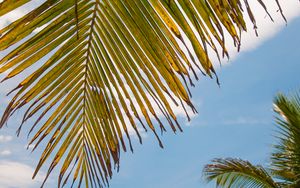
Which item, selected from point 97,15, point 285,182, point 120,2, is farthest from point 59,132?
point 285,182

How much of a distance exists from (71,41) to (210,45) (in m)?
0.49

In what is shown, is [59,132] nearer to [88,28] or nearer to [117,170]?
[117,170]

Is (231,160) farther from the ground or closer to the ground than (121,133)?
farther from the ground

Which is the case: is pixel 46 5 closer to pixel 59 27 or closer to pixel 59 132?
pixel 59 27

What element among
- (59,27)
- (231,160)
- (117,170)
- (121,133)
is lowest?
(117,170)

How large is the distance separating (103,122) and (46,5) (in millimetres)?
575

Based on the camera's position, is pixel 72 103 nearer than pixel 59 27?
No

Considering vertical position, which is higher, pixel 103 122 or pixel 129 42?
pixel 129 42

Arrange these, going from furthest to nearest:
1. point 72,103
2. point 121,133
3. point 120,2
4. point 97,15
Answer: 1. point 72,103
2. point 121,133
3. point 97,15
4. point 120,2

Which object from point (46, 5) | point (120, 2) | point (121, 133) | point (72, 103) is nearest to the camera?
point (46, 5)

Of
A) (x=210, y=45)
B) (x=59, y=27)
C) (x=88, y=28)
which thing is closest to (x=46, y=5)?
(x=59, y=27)

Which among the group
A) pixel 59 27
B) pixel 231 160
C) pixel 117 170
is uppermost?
pixel 231 160

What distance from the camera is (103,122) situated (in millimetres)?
1588

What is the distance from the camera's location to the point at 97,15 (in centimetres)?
138
